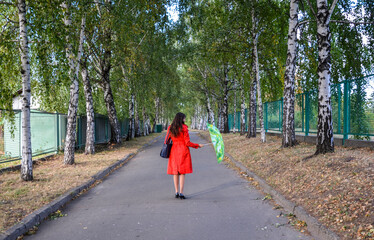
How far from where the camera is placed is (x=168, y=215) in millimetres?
5082

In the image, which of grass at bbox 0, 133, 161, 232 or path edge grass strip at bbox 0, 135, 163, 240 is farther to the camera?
grass at bbox 0, 133, 161, 232

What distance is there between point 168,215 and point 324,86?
18.1 ft

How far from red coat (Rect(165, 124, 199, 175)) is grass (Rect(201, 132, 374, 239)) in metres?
2.02

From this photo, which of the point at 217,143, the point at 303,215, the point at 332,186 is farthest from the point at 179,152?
the point at 332,186

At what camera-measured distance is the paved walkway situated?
4227mm

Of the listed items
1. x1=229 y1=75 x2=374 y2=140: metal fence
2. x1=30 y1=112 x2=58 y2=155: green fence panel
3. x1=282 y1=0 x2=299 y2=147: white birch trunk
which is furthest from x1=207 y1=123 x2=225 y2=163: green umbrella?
x1=30 y1=112 x2=58 y2=155: green fence panel

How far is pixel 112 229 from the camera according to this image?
4.45m

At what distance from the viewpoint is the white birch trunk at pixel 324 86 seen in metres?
8.02

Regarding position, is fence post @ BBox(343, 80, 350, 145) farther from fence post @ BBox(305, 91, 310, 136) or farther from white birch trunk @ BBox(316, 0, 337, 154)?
fence post @ BBox(305, 91, 310, 136)

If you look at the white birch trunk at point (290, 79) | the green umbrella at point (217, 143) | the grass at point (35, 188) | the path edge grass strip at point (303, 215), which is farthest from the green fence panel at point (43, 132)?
the white birch trunk at point (290, 79)

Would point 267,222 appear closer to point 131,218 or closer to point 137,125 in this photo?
point 131,218

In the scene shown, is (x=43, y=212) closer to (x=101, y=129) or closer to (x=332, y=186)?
(x=332, y=186)

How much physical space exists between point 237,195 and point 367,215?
2.77 metres

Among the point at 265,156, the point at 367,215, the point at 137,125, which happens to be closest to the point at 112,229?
the point at 367,215
